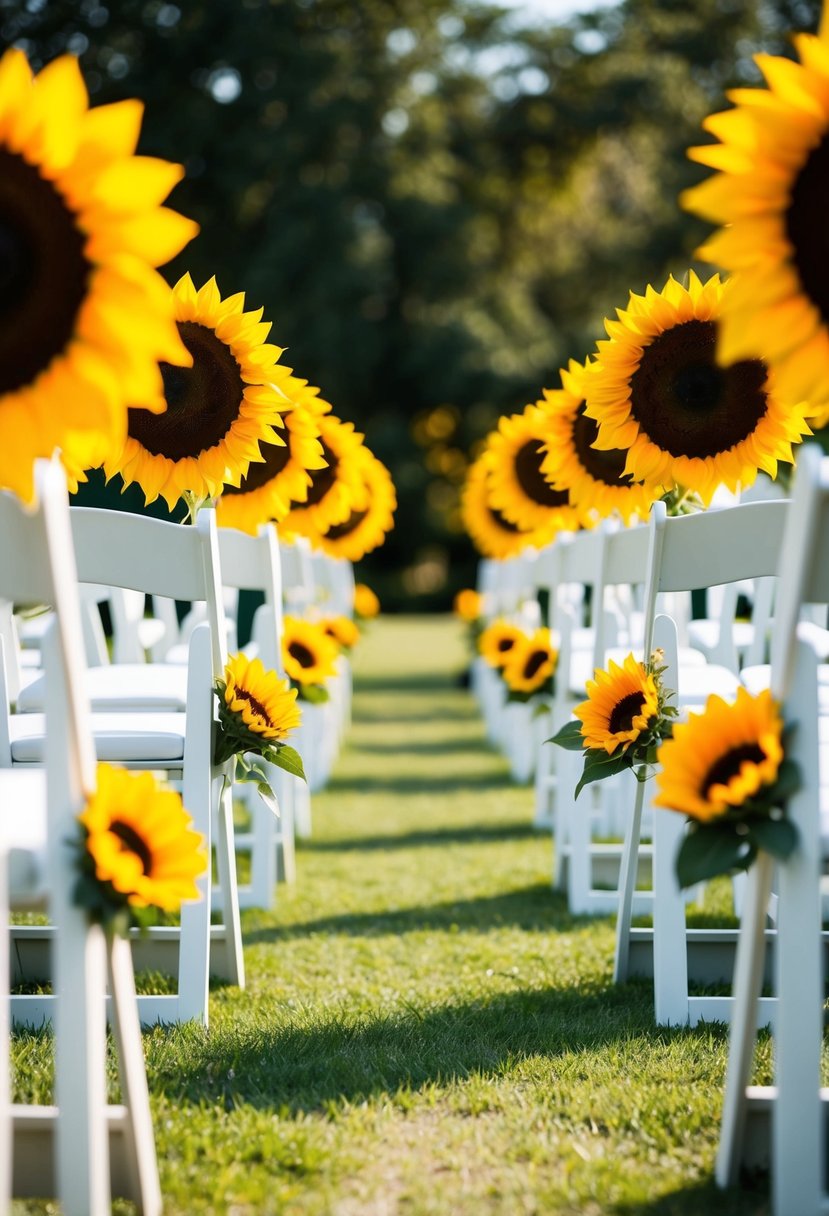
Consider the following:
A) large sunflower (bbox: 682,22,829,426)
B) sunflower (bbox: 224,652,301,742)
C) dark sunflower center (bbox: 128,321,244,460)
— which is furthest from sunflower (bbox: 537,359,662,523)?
large sunflower (bbox: 682,22,829,426)

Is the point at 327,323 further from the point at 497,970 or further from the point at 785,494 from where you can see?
the point at 497,970

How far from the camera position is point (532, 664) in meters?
5.19

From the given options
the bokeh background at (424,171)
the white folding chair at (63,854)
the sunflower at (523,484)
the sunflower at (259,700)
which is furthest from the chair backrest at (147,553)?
the bokeh background at (424,171)

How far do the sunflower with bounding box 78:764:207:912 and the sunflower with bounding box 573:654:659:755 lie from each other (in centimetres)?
114

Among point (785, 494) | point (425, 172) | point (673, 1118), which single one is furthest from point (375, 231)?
point (673, 1118)

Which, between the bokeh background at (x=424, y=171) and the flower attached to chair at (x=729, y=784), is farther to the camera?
the bokeh background at (x=424, y=171)

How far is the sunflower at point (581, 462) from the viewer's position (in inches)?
141

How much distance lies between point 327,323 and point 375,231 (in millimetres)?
2416

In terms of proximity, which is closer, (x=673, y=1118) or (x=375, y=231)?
(x=673, y=1118)

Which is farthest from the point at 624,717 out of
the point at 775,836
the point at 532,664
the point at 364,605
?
the point at 364,605

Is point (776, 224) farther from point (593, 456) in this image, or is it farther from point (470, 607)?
point (470, 607)

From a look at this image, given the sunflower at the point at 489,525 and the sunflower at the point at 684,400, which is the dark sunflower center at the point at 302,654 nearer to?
the sunflower at the point at 489,525

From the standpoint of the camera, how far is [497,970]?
3.62 meters

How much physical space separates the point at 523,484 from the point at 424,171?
2164 cm
